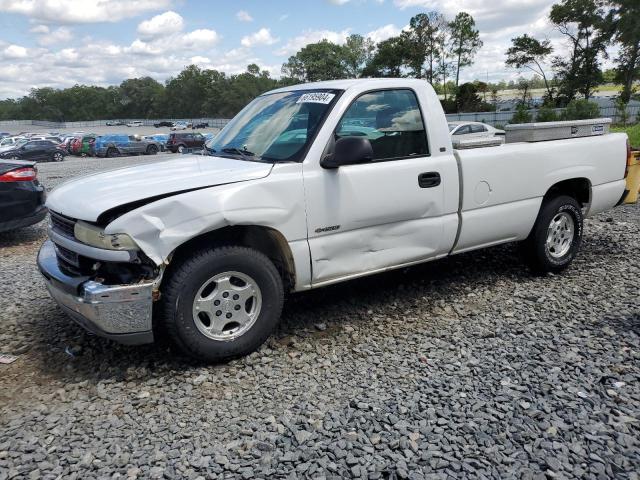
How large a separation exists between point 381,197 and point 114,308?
206cm

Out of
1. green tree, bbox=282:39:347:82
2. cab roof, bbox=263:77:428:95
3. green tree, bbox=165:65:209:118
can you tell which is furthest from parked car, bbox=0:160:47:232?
green tree, bbox=165:65:209:118

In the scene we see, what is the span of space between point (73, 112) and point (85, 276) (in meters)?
145

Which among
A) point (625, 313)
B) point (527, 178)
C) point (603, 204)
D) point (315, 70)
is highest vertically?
point (315, 70)

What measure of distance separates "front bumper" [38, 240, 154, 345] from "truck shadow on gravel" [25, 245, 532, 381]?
425mm

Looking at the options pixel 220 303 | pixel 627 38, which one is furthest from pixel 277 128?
pixel 627 38

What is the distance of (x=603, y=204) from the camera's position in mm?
5688

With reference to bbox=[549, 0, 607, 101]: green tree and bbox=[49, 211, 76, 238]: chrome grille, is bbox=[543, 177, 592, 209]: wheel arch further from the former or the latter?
bbox=[549, 0, 607, 101]: green tree

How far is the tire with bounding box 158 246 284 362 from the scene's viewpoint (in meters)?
3.43

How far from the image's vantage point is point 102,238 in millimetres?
3311

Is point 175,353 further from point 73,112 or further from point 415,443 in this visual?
point 73,112

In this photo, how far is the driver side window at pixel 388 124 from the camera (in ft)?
13.5

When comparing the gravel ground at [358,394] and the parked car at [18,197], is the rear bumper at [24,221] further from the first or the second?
the gravel ground at [358,394]

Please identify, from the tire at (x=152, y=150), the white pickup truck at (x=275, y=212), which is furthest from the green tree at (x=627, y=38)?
the white pickup truck at (x=275, y=212)

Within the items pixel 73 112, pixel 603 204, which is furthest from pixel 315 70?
pixel 603 204
